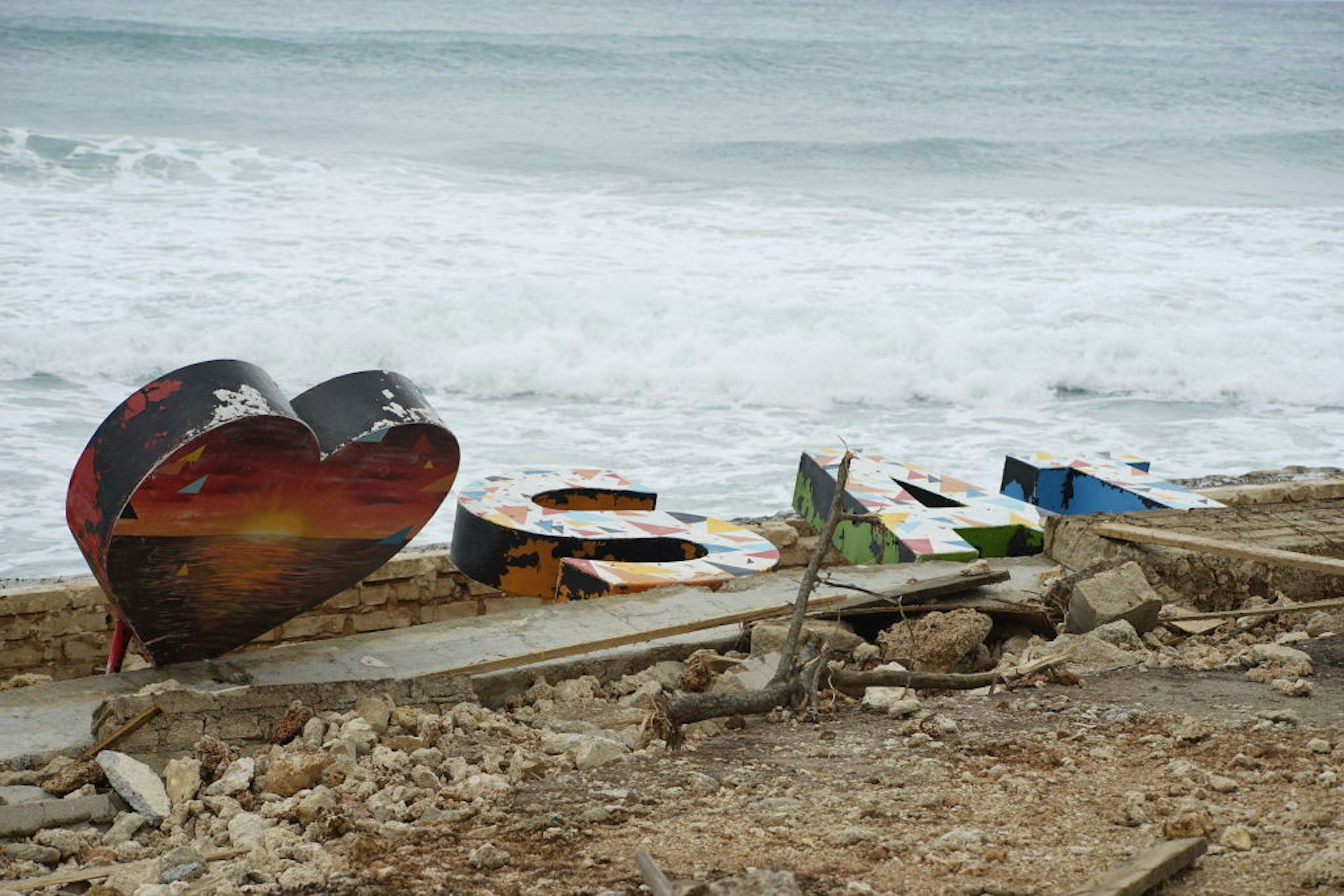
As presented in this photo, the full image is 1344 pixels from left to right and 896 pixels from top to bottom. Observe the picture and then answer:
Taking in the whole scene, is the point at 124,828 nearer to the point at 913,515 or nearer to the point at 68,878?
the point at 68,878

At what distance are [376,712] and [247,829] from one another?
2.76 ft

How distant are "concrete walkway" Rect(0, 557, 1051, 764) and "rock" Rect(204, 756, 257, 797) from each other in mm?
537

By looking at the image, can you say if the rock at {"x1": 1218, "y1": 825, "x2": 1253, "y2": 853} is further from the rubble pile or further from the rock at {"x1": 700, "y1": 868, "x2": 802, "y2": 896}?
the rock at {"x1": 700, "y1": 868, "x2": 802, "y2": 896}

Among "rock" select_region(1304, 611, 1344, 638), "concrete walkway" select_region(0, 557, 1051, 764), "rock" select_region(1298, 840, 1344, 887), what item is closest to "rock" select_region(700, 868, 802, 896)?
"rock" select_region(1298, 840, 1344, 887)

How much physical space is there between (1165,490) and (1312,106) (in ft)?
123

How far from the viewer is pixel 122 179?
23.0 meters

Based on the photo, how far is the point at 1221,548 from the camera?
6105 mm

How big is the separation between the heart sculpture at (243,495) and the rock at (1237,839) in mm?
2882

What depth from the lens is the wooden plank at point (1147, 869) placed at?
291 cm

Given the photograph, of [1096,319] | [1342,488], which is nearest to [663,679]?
[1342,488]

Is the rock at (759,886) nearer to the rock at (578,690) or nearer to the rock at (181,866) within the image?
the rock at (181,866)

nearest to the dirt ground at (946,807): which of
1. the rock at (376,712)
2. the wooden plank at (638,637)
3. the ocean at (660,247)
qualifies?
the rock at (376,712)

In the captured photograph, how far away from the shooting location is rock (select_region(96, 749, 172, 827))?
3855 millimetres

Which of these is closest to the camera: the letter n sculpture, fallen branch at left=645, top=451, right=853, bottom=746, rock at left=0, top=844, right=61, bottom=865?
rock at left=0, top=844, right=61, bottom=865
